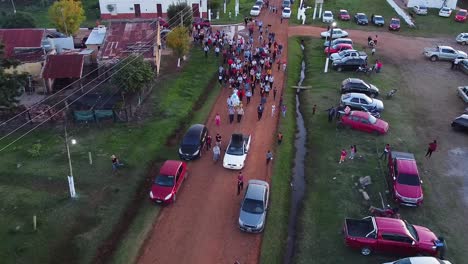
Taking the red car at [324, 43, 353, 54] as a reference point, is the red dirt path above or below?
below

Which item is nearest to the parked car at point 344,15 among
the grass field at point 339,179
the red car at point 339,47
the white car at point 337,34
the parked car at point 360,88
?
the white car at point 337,34

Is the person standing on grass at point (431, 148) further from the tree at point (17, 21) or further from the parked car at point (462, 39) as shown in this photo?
the tree at point (17, 21)

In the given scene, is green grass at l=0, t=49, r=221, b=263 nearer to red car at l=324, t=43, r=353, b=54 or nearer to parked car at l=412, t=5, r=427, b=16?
red car at l=324, t=43, r=353, b=54

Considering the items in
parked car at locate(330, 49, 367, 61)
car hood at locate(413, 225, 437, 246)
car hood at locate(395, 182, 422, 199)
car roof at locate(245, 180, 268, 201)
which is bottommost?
car hood at locate(413, 225, 437, 246)

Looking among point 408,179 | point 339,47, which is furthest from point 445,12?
point 408,179

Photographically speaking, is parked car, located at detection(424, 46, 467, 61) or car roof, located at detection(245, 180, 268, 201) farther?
parked car, located at detection(424, 46, 467, 61)

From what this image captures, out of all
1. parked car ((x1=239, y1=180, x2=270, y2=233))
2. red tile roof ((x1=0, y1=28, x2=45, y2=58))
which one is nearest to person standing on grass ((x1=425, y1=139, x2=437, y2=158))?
parked car ((x1=239, y1=180, x2=270, y2=233))

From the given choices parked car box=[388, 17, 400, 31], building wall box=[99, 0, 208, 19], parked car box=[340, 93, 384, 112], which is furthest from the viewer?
building wall box=[99, 0, 208, 19]
